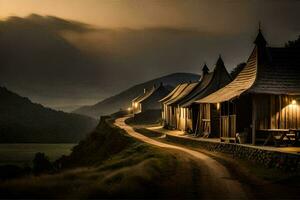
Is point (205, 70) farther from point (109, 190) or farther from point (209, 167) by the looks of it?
point (109, 190)

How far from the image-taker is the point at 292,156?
22281 mm

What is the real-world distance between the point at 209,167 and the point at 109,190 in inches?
341

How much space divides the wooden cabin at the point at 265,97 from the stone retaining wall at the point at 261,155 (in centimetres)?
158

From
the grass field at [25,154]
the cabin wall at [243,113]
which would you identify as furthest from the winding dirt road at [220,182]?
the grass field at [25,154]

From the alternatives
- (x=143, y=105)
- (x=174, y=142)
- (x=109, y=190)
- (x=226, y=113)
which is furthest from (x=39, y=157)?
(x=109, y=190)

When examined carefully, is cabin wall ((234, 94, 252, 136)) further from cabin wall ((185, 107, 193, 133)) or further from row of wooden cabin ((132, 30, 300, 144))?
cabin wall ((185, 107, 193, 133))

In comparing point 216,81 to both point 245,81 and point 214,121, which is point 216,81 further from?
point 245,81

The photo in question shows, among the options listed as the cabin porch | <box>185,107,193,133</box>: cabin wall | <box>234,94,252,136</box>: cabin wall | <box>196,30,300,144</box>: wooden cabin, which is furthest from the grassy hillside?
<box>185,107,193,133</box>: cabin wall

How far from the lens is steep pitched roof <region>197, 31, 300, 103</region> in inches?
1286

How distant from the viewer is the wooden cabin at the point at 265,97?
32.2 meters

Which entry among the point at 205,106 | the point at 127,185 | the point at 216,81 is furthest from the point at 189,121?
the point at 127,185

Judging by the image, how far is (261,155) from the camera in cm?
2584

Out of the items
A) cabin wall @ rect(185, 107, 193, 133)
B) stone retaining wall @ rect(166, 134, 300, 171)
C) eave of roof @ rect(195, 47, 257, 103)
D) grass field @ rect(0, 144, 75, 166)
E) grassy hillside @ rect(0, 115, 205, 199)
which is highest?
eave of roof @ rect(195, 47, 257, 103)

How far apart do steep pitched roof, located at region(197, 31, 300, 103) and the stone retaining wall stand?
12.7 ft
